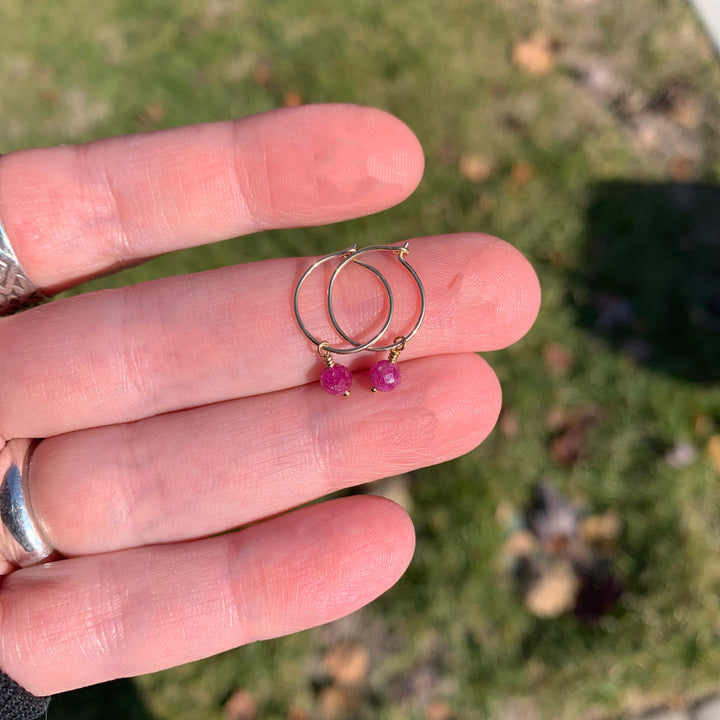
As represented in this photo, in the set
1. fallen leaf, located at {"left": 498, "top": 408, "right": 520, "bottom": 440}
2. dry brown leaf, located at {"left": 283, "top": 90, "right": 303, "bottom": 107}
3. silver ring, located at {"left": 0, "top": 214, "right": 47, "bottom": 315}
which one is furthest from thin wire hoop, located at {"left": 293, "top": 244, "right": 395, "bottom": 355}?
dry brown leaf, located at {"left": 283, "top": 90, "right": 303, "bottom": 107}

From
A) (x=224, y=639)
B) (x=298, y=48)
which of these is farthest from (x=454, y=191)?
(x=224, y=639)

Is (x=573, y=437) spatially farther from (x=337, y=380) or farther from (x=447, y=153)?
(x=447, y=153)

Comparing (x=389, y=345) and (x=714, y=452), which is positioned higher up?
(x=389, y=345)

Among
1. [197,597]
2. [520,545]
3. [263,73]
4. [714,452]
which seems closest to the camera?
[197,597]

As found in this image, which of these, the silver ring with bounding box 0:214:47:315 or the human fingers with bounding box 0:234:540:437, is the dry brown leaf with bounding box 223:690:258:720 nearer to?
the human fingers with bounding box 0:234:540:437

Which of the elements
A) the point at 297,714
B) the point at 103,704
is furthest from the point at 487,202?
the point at 103,704

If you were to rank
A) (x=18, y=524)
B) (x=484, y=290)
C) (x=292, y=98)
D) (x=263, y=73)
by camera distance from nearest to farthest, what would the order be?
1. (x=18, y=524)
2. (x=484, y=290)
3. (x=292, y=98)
4. (x=263, y=73)

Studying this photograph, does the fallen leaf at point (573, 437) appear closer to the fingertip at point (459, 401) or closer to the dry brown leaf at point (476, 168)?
the fingertip at point (459, 401)

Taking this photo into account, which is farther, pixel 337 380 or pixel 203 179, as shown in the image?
pixel 203 179
